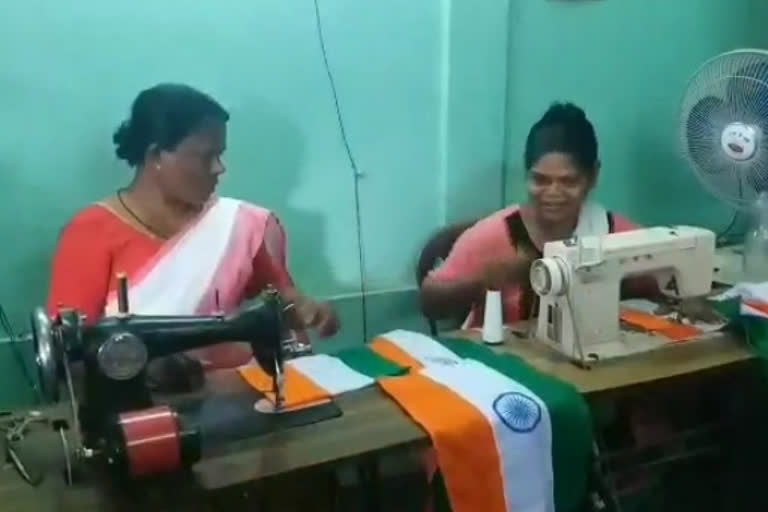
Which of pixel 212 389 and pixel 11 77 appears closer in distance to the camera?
pixel 212 389

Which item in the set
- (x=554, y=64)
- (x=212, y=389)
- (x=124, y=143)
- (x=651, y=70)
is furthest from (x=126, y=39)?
(x=651, y=70)

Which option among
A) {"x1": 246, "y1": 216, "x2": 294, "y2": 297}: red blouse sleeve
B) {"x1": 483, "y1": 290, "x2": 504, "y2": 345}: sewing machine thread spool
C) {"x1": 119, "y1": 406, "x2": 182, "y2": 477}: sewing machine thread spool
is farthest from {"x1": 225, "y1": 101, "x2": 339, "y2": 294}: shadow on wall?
{"x1": 119, "y1": 406, "x2": 182, "y2": 477}: sewing machine thread spool

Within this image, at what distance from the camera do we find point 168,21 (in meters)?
1.97

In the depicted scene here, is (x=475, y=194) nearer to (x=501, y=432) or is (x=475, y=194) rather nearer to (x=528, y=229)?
(x=528, y=229)

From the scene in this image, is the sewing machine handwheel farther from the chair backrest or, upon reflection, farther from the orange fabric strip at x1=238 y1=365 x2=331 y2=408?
the chair backrest

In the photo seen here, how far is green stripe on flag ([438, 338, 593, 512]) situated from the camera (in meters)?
1.66

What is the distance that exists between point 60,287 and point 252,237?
394mm

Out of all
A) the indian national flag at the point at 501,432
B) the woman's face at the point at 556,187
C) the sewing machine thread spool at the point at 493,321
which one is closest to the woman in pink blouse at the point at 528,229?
the woman's face at the point at 556,187

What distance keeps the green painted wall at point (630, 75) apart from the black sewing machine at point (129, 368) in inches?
42.7

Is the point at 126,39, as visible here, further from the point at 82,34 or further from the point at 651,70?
the point at 651,70

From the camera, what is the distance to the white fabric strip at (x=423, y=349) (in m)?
1.80

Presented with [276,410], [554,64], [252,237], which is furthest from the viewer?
[554,64]

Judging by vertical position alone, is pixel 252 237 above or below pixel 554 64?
below

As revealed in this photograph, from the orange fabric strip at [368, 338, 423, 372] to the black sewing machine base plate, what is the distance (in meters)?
0.20
